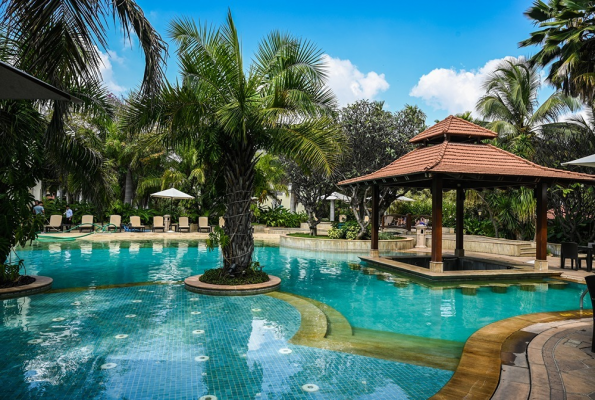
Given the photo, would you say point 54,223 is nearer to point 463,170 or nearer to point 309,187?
point 309,187

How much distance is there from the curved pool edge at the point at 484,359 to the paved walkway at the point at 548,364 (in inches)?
3.9

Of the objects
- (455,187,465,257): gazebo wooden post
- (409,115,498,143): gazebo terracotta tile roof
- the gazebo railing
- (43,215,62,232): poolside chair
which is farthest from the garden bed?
(43,215,62,232): poolside chair

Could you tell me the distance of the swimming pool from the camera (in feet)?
15.3

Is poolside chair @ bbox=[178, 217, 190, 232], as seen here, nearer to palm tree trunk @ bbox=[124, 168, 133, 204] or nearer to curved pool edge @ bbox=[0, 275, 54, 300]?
palm tree trunk @ bbox=[124, 168, 133, 204]

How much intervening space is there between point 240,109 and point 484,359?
645 cm

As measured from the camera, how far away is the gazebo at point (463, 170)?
12.0 meters

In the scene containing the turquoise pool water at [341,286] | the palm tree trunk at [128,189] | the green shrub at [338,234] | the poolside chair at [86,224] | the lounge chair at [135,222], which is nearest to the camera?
the turquoise pool water at [341,286]

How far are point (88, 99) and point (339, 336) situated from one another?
A: 751 centimetres

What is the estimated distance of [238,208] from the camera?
10055 mm

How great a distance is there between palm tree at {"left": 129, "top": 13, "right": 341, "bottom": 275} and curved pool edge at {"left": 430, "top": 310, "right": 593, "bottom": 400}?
178 inches

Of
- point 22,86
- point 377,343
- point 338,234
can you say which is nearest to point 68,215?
point 338,234

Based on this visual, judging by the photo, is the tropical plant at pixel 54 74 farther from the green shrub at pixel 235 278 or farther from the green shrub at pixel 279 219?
the green shrub at pixel 279 219

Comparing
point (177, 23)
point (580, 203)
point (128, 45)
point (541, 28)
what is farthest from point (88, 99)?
point (580, 203)

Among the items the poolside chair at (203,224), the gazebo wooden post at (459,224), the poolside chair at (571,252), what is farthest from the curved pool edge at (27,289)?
the poolside chair at (203,224)
